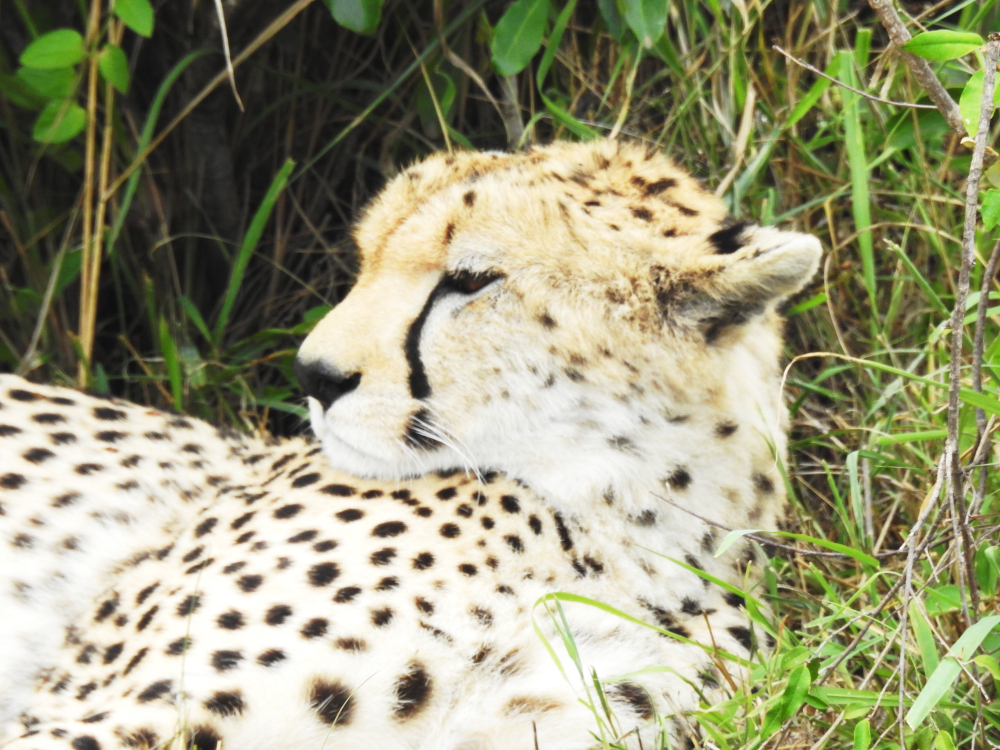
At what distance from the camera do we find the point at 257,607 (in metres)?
1.42

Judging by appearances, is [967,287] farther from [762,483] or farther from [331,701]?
[331,701]

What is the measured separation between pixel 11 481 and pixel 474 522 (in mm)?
717

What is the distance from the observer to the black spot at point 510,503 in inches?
59.6

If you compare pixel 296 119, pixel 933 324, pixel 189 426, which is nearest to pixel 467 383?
pixel 189 426

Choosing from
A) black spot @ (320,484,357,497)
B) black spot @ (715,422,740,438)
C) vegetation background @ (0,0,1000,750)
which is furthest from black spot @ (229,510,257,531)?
black spot @ (715,422,740,438)

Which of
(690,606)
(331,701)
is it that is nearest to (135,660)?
(331,701)

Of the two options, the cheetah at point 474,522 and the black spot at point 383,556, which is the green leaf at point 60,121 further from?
the black spot at point 383,556

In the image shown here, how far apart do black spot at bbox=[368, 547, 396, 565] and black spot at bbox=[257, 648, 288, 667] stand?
0.16 metres

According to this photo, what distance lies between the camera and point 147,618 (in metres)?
1.48

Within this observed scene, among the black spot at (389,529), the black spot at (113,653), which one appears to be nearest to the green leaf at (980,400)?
the black spot at (389,529)

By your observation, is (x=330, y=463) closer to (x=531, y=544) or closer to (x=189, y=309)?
(x=531, y=544)

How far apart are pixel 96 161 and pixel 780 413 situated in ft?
5.51

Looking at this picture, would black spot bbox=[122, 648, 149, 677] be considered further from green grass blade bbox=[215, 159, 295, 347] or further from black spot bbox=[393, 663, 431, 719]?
green grass blade bbox=[215, 159, 295, 347]

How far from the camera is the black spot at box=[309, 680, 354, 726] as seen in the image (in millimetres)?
1327
